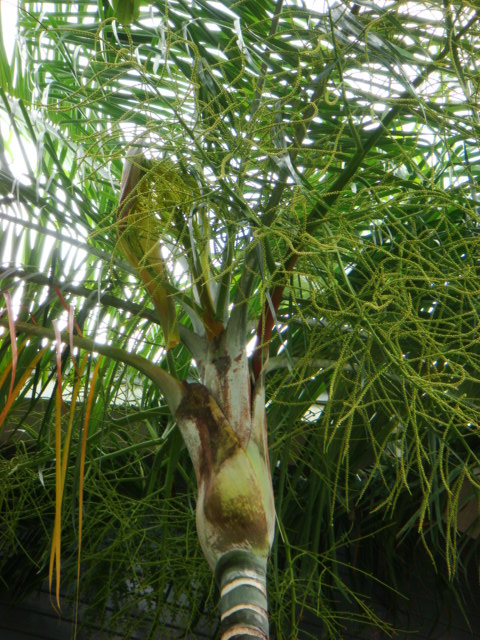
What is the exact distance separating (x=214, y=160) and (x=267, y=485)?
1.68 feet

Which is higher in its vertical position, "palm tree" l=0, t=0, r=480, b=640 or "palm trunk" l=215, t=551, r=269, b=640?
"palm tree" l=0, t=0, r=480, b=640

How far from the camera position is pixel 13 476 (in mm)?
1793

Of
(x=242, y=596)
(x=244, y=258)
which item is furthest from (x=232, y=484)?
(x=244, y=258)

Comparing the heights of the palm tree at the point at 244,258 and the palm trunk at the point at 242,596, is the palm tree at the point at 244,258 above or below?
above

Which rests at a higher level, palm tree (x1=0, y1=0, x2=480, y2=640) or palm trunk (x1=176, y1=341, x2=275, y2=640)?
palm tree (x1=0, y1=0, x2=480, y2=640)

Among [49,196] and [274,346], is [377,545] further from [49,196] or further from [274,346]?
[49,196]

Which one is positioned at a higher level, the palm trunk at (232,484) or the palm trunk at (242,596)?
the palm trunk at (232,484)

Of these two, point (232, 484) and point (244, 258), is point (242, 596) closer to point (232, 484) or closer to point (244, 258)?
point (232, 484)

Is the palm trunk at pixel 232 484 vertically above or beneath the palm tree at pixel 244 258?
beneath

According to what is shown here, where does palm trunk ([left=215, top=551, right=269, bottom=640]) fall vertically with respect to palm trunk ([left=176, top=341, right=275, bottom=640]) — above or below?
below

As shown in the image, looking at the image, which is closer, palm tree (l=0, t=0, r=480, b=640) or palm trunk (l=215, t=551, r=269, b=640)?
palm trunk (l=215, t=551, r=269, b=640)

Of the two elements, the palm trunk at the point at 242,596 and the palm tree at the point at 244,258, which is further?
the palm tree at the point at 244,258

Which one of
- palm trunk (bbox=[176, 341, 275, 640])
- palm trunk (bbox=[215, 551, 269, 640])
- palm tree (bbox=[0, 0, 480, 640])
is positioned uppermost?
palm tree (bbox=[0, 0, 480, 640])

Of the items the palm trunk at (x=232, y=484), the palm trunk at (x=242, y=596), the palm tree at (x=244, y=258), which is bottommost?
the palm trunk at (x=242, y=596)
